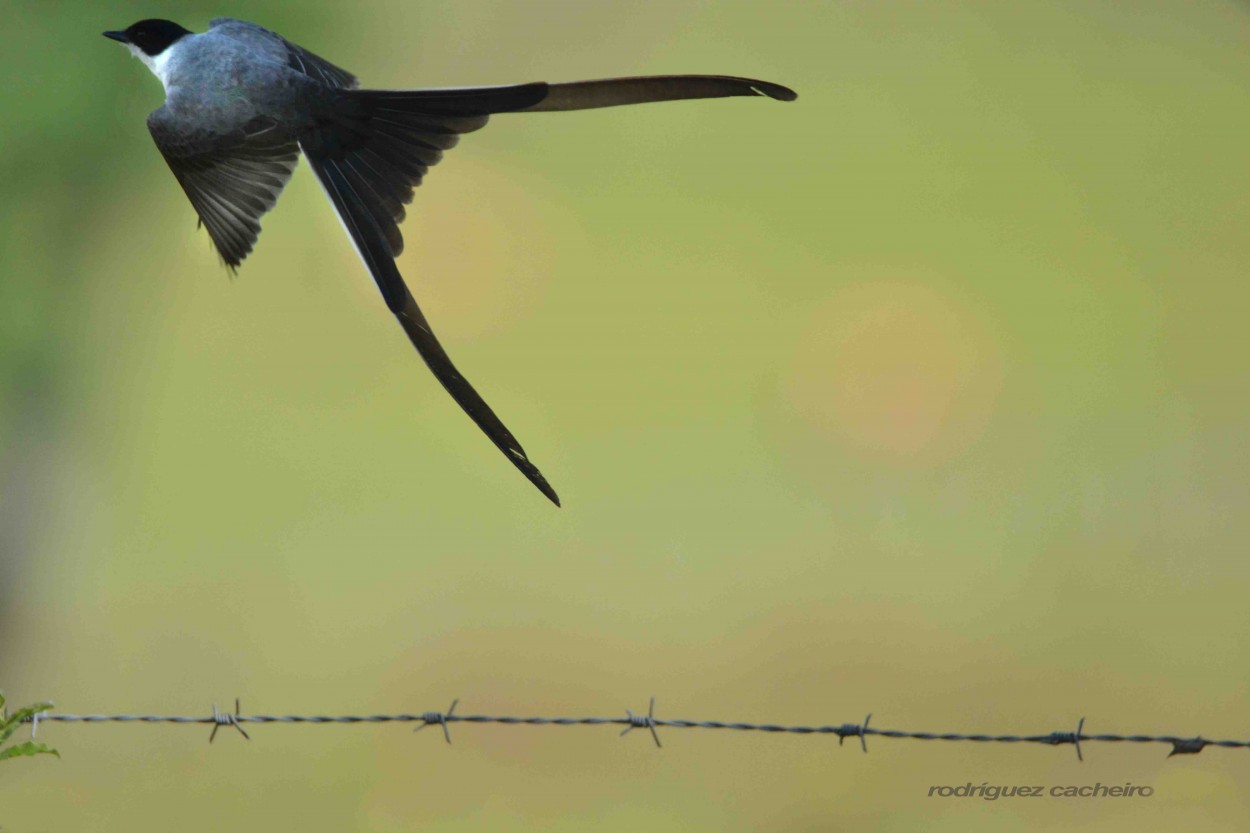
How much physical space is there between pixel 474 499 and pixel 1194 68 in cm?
312

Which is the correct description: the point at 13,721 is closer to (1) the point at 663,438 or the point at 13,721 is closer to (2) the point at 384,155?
(2) the point at 384,155

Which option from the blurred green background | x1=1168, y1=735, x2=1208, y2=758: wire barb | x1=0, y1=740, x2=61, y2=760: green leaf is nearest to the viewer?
x1=0, y1=740, x2=61, y2=760: green leaf

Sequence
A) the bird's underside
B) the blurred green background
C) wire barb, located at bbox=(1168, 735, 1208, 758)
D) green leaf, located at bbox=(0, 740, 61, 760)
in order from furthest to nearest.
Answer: the blurred green background → wire barb, located at bbox=(1168, 735, 1208, 758) → the bird's underside → green leaf, located at bbox=(0, 740, 61, 760)

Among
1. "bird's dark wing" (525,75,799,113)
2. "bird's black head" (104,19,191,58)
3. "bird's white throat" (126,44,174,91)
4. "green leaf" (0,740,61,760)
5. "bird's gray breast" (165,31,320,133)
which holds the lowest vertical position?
"green leaf" (0,740,61,760)

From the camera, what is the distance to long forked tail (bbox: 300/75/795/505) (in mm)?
964

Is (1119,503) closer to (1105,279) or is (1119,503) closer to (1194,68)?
(1105,279)

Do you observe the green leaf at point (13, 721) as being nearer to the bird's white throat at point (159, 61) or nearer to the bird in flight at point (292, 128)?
the bird in flight at point (292, 128)

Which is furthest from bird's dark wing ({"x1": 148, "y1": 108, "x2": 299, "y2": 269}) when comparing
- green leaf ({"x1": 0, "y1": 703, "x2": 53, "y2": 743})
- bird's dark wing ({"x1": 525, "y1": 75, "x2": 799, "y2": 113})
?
green leaf ({"x1": 0, "y1": 703, "x2": 53, "y2": 743})

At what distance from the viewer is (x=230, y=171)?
110cm

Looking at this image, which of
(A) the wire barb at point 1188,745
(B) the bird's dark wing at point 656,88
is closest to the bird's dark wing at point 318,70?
(B) the bird's dark wing at point 656,88

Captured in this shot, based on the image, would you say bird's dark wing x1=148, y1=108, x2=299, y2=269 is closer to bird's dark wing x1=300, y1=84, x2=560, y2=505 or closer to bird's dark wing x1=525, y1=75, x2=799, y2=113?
bird's dark wing x1=300, y1=84, x2=560, y2=505

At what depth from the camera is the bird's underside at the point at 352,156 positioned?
40.1 inches

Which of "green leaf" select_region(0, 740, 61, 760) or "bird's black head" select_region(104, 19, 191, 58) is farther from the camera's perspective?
"bird's black head" select_region(104, 19, 191, 58)

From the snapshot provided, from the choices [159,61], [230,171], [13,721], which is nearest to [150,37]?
[159,61]
